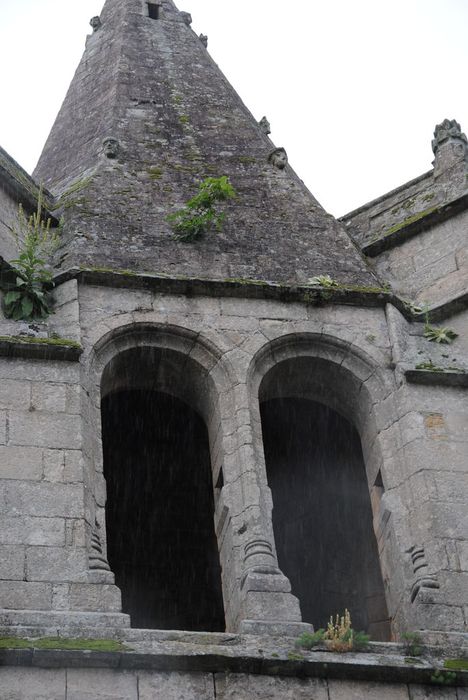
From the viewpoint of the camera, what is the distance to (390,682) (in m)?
13.6

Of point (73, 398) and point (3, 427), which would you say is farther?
point (73, 398)

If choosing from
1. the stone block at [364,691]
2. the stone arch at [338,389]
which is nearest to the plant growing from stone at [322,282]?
the stone arch at [338,389]

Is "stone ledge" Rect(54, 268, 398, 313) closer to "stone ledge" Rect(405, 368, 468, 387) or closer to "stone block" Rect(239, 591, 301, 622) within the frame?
"stone ledge" Rect(405, 368, 468, 387)

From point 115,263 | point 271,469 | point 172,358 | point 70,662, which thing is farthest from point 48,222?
point 70,662

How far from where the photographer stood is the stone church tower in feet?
44.9

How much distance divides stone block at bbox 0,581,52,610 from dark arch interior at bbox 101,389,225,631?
5.45 meters

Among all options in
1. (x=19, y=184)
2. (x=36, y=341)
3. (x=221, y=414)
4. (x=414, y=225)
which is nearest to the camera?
(x=36, y=341)

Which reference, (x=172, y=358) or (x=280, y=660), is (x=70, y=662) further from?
(x=172, y=358)

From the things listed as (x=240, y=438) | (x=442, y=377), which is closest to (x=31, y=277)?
(x=240, y=438)

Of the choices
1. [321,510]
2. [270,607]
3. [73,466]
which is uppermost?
[321,510]

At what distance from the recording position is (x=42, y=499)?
14.7 m

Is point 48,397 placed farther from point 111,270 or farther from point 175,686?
point 175,686

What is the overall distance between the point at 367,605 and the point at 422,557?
10.3 feet

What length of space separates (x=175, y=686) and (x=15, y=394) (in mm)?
3487
